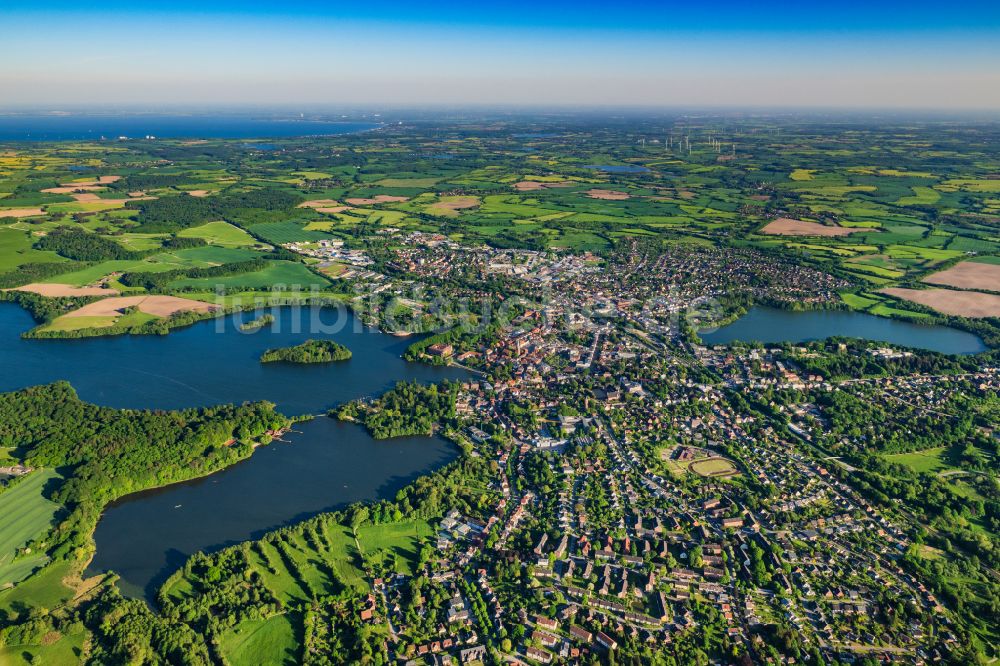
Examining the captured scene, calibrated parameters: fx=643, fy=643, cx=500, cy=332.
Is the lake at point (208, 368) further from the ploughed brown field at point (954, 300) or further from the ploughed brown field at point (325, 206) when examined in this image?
the ploughed brown field at point (325, 206)

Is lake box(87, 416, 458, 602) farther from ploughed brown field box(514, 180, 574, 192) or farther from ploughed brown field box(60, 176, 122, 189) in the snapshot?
ploughed brown field box(60, 176, 122, 189)

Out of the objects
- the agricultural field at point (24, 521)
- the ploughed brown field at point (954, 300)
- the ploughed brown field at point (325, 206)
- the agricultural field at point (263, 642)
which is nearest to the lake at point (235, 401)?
the agricultural field at point (24, 521)

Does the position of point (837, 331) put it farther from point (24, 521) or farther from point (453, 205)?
point (453, 205)

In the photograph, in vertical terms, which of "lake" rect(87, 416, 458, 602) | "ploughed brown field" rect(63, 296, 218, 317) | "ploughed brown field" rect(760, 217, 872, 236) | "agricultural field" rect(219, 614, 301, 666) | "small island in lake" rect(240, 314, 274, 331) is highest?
"ploughed brown field" rect(760, 217, 872, 236)

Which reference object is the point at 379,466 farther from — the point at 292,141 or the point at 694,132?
the point at 694,132

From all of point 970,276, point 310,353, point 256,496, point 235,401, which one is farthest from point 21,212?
point 970,276

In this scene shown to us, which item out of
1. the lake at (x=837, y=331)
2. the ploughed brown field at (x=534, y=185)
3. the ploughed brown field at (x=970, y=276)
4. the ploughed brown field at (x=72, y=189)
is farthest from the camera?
the ploughed brown field at (x=534, y=185)

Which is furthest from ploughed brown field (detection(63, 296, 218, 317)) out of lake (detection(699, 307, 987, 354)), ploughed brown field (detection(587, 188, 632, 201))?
ploughed brown field (detection(587, 188, 632, 201))
